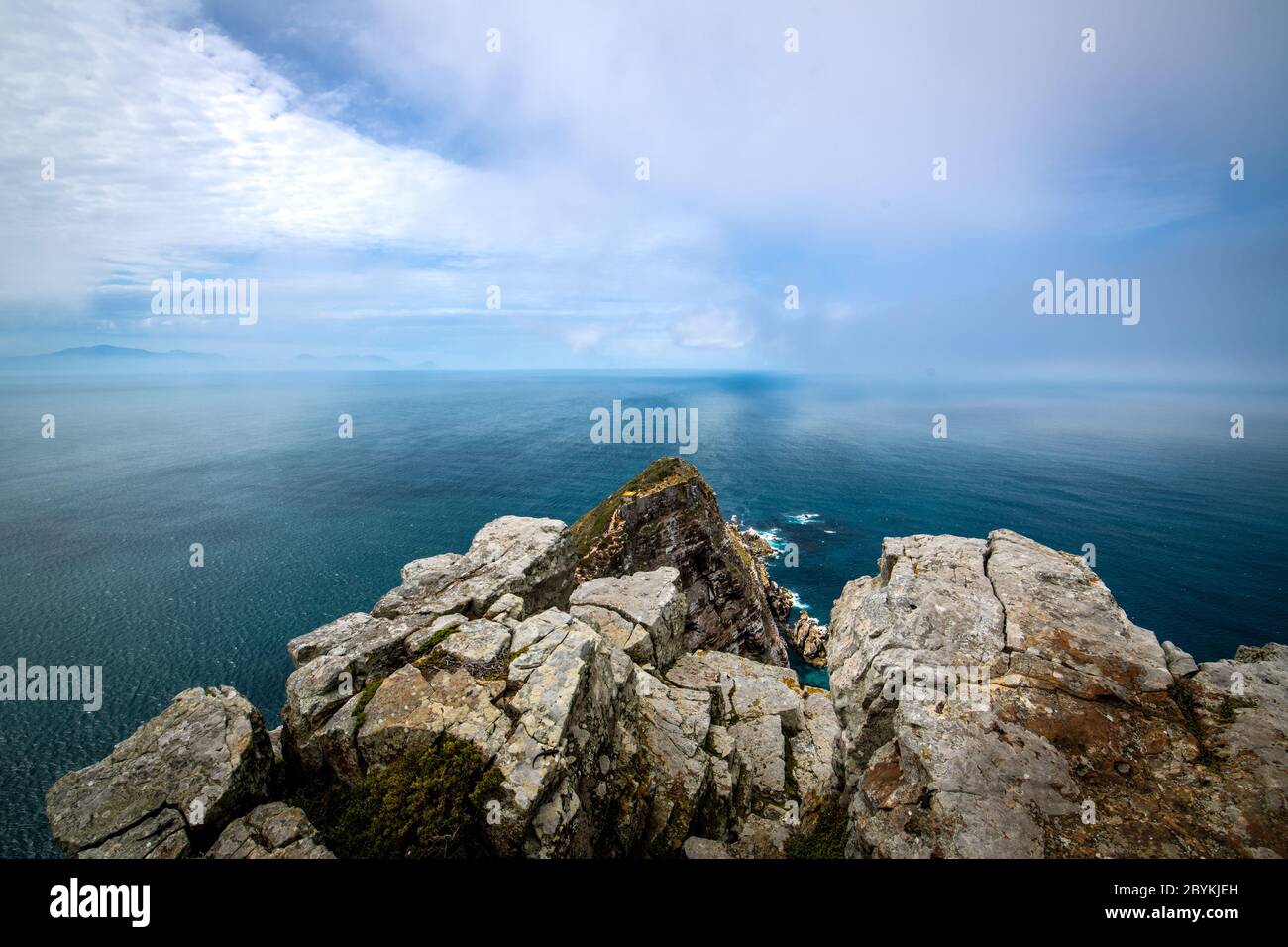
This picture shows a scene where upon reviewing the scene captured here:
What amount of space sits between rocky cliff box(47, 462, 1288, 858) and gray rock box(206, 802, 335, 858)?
0.19ft

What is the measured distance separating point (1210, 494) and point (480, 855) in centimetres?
15797

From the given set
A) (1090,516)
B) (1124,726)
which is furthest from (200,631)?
(1090,516)

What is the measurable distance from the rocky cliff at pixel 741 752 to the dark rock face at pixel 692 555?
26776mm

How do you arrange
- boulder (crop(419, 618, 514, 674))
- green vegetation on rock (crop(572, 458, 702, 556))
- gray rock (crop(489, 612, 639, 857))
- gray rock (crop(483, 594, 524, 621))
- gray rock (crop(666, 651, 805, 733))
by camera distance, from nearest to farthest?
1. gray rock (crop(489, 612, 639, 857))
2. boulder (crop(419, 618, 514, 674))
3. gray rock (crop(483, 594, 524, 621))
4. gray rock (crop(666, 651, 805, 733))
5. green vegetation on rock (crop(572, 458, 702, 556))

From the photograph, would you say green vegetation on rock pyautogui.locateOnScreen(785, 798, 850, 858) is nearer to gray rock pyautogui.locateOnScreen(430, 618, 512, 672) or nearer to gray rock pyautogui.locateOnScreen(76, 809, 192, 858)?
gray rock pyautogui.locateOnScreen(430, 618, 512, 672)

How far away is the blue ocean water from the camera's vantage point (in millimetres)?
56344

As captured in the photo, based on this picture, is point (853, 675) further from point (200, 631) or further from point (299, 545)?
point (299, 545)

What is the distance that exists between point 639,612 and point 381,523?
81.0m

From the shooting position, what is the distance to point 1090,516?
316 ft

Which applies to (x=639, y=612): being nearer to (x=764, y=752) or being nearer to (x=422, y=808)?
(x=764, y=752)

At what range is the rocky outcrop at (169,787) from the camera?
12891mm

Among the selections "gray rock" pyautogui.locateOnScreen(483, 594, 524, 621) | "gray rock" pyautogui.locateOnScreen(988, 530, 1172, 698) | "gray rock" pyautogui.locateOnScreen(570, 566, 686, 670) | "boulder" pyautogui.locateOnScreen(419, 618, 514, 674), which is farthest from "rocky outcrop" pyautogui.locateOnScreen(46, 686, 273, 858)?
"gray rock" pyautogui.locateOnScreen(988, 530, 1172, 698)

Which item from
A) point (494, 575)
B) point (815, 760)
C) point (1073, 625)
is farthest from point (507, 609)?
point (1073, 625)
